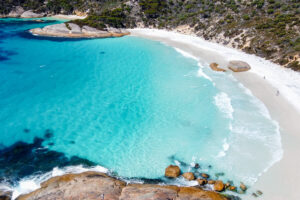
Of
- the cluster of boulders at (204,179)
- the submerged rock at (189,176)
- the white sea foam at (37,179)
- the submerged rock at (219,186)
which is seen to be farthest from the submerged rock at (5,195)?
the submerged rock at (219,186)

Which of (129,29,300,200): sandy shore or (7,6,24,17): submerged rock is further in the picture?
(7,6,24,17): submerged rock

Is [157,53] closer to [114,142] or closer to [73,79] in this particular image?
[73,79]

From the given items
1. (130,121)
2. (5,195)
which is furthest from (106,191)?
(130,121)

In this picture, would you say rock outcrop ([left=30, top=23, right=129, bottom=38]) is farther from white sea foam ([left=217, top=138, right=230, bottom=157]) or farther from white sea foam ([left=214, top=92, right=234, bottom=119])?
white sea foam ([left=217, top=138, right=230, bottom=157])

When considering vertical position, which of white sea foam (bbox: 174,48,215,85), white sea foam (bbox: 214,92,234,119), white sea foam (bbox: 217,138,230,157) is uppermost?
white sea foam (bbox: 174,48,215,85)

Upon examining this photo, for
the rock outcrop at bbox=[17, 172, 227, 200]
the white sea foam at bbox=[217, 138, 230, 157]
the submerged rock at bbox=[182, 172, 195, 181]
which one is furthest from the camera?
the white sea foam at bbox=[217, 138, 230, 157]

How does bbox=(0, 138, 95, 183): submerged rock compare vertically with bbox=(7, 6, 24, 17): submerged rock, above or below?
below

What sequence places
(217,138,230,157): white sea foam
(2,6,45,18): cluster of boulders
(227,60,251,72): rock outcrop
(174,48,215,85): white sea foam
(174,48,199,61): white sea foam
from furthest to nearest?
(2,6,45,18): cluster of boulders < (174,48,199,61): white sea foam < (227,60,251,72): rock outcrop < (174,48,215,85): white sea foam < (217,138,230,157): white sea foam

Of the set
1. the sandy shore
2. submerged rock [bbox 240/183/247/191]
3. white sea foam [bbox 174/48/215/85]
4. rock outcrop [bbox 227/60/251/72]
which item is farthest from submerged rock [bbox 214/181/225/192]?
rock outcrop [bbox 227/60/251/72]
